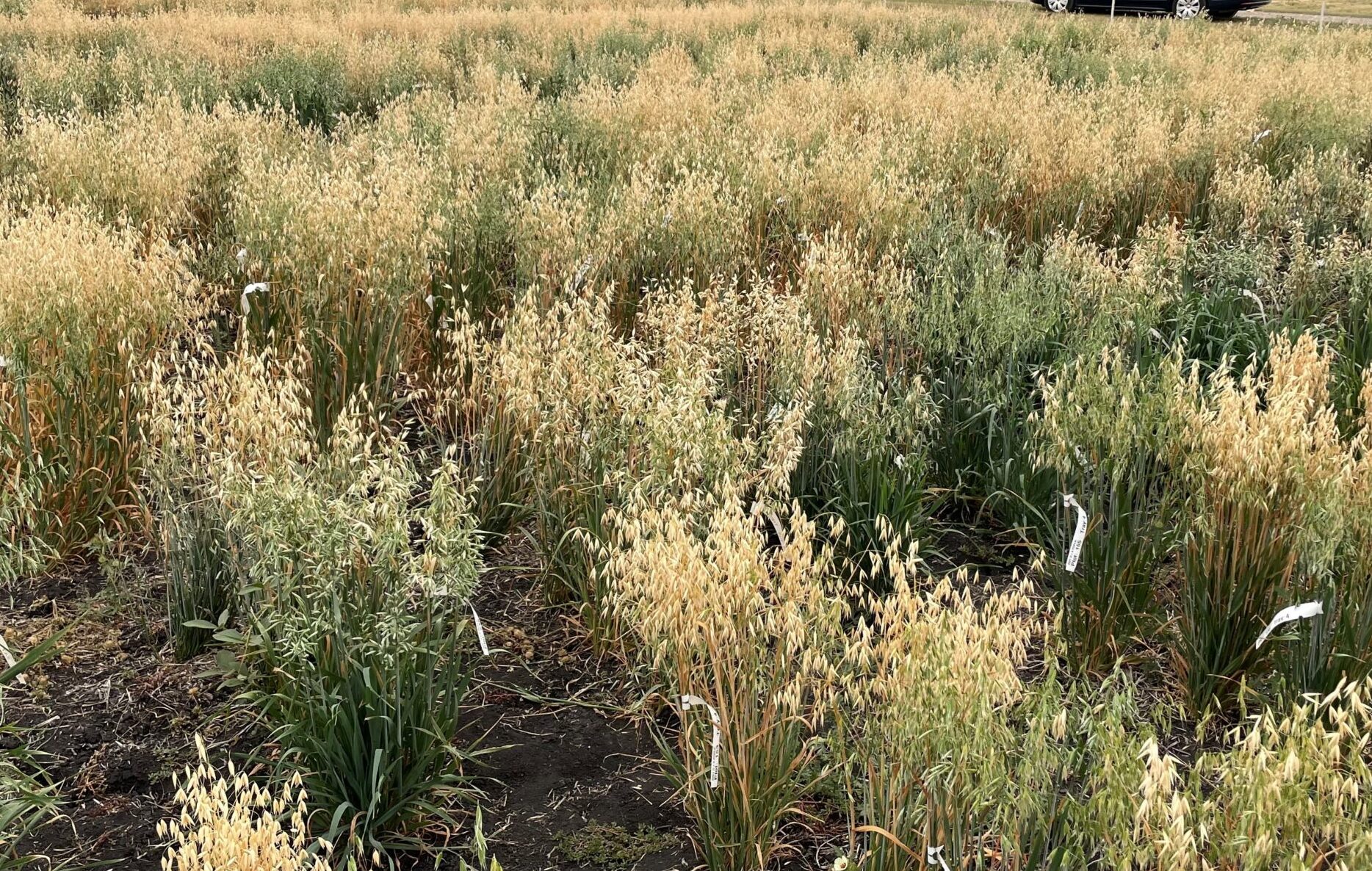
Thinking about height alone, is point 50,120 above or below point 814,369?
above

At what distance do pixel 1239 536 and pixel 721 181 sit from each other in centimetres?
422

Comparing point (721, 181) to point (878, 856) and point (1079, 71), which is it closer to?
point (878, 856)

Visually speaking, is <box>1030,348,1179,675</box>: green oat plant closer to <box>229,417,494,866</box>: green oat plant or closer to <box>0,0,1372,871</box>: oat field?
<box>0,0,1372,871</box>: oat field

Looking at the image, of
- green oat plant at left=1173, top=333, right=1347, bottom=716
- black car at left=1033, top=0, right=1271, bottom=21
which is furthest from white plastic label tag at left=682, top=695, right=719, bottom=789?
black car at left=1033, top=0, right=1271, bottom=21

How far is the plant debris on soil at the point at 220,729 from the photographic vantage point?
303 centimetres

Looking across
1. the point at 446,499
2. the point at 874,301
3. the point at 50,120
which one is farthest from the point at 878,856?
the point at 50,120

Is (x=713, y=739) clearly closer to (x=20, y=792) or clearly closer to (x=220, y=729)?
(x=220, y=729)

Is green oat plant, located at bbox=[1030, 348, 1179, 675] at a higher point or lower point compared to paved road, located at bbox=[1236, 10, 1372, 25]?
lower

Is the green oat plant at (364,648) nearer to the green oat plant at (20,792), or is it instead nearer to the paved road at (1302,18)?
the green oat plant at (20,792)

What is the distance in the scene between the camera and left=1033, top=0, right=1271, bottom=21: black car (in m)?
24.7

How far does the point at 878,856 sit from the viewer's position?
2.45m

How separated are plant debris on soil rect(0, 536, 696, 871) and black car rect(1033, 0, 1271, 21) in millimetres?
24438

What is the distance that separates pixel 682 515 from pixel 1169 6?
2564 cm

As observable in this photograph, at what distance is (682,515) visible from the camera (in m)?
3.44
